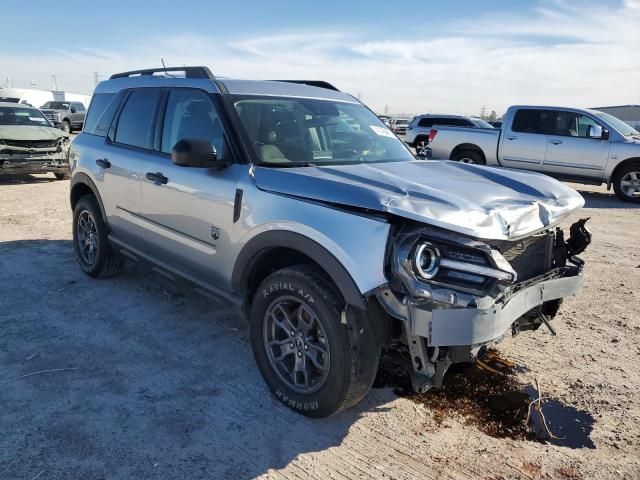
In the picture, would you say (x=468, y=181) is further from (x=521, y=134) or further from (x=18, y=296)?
(x=521, y=134)

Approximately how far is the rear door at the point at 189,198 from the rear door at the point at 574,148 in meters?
10.1

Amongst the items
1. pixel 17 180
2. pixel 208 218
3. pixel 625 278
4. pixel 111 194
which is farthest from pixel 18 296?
pixel 17 180

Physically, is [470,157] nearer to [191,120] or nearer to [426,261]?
[191,120]

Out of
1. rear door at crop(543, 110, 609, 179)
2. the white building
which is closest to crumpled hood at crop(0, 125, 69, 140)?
rear door at crop(543, 110, 609, 179)

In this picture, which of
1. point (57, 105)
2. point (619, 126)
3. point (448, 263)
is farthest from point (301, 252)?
point (57, 105)

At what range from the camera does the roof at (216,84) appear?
3775 millimetres

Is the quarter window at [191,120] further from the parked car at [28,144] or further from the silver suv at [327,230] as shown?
the parked car at [28,144]

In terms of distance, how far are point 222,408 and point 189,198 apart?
4.78 feet

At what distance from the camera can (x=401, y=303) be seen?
8.29 feet

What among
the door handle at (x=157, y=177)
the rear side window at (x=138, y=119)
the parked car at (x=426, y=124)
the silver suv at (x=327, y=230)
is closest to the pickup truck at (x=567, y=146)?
the parked car at (x=426, y=124)

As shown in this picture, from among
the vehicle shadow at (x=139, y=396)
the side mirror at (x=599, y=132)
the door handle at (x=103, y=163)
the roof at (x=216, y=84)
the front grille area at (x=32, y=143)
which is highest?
the side mirror at (x=599, y=132)

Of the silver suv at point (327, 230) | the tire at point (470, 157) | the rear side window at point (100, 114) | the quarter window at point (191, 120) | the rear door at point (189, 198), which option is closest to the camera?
the silver suv at point (327, 230)

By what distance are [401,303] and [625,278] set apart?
438 centimetres

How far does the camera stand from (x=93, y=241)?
5332mm
